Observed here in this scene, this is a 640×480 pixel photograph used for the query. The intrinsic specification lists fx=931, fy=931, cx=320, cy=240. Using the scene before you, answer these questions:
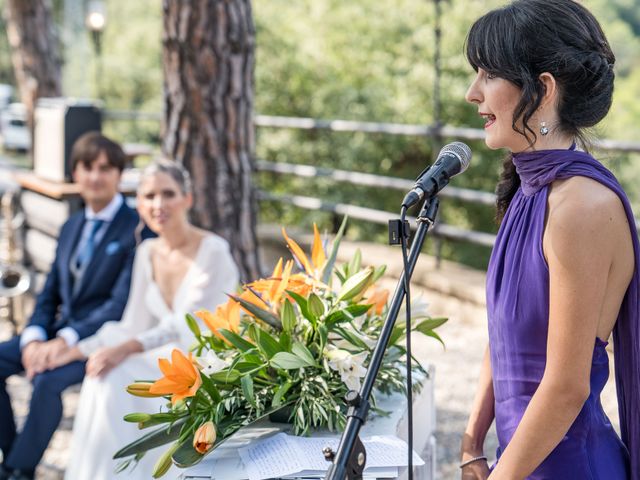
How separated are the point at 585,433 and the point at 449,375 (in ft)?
A: 11.7

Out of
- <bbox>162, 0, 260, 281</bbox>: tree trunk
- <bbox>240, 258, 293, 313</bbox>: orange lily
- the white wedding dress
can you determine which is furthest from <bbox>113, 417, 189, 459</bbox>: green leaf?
<bbox>162, 0, 260, 281</bbox>: tree trunk

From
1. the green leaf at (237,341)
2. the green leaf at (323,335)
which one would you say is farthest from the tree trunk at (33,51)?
the green leaf at (323,335)

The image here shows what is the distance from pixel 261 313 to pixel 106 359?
155 centimetres

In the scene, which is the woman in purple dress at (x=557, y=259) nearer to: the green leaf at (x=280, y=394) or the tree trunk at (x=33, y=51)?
the green leaf at (x=280, y=394)

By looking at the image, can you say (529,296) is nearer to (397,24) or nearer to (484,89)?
(484,89)

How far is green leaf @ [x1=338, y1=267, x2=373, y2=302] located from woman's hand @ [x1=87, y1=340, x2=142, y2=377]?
1589mm

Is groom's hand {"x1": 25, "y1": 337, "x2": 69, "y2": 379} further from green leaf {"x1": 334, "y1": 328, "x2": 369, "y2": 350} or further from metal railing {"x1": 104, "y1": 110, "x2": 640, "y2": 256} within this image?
metal railing {"x1": 104, "y1": 110, "x2": 640, "y2": 256}

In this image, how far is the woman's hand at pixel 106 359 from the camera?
3.49 meters

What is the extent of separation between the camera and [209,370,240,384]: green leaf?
6.61 ft

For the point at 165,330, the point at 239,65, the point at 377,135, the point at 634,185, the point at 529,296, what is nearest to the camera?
the point at 529,296

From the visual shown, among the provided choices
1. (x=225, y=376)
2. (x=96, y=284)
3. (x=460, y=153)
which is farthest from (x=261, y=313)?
(x=96, y=284)

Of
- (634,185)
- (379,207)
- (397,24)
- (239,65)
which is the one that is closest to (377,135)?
(379,207)

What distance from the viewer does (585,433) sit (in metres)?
1.63

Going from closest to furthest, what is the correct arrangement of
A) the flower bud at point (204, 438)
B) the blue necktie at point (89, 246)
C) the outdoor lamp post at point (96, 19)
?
the flower bud at point (204, 438)
the blue necktie at point (89, 246)
the outdoor lamp post at point (96, 19)
